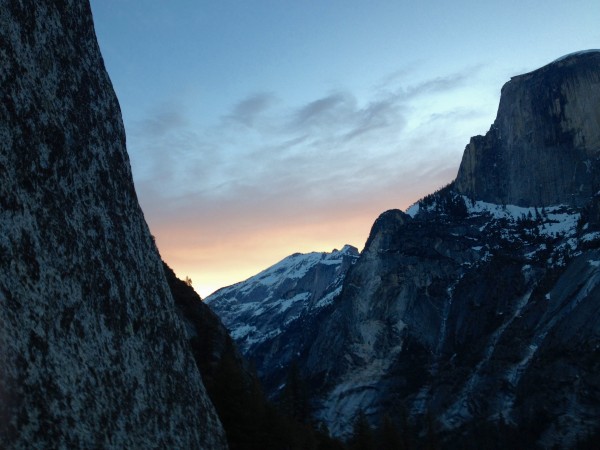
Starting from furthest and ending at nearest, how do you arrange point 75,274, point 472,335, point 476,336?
point 472,335
point 476,336
point 75,274

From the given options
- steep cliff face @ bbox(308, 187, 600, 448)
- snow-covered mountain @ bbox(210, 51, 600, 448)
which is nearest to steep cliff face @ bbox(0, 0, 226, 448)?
snow-covered mountain @ bbox(210, 51, 600, 448)

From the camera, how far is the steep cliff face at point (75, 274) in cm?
1173

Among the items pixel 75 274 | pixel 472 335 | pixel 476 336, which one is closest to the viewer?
pixel 75 274

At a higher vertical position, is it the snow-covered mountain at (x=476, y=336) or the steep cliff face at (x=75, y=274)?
the steep cliff face at (x=75, y=274)

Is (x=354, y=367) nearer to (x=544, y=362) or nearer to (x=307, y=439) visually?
(x=544, y=362)

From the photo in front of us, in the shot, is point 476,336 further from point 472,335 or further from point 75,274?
point 75,274

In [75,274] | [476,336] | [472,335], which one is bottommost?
[476,336]

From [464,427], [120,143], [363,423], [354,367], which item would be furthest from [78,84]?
[354,367]

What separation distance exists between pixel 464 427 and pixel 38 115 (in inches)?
5285

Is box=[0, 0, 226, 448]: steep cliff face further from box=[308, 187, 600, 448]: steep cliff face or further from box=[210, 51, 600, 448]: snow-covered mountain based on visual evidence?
box=[308, 187, 600, 448]: steep cliff face

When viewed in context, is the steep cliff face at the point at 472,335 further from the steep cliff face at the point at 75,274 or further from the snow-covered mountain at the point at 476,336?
the steep cliff face at the point at 75,274

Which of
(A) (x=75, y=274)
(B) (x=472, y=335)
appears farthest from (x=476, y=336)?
Result: (A) (x=75, y=274)

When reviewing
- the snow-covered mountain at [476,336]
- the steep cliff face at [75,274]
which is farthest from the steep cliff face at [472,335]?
the steep cliff face at [75,274]

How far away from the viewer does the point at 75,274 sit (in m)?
14.3
